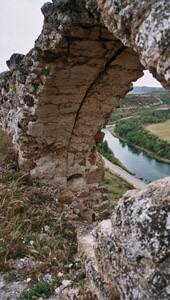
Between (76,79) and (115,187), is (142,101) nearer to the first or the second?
(115,187)

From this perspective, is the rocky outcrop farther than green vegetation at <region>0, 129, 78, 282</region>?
No

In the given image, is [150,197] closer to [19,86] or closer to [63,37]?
[63,37]

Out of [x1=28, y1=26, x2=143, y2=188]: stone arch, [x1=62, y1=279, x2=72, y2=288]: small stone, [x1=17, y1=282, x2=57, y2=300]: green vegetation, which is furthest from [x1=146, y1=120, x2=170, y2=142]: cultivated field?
[x1=17, y1=282, x2=57, y2=300]: green vegetation

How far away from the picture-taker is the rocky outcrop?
1.55 metres

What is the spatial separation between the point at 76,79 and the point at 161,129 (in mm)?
20212

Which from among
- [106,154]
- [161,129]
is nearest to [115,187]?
[106,154]

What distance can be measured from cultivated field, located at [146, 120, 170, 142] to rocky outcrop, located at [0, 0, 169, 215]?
16.6m

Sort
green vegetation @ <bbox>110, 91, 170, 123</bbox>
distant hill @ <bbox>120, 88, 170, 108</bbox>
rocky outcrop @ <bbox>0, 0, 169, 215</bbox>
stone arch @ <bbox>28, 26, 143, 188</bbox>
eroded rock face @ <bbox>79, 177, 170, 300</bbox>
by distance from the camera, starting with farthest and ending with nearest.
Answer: distant hill @ <bbox>120, 88, 170, 108</bbox> < green vegetation @ <bbox>110, 91, 170, 123</bbox> < stone arch @ <bbox>28, 26, 143, 188</bbox> < rocky outcrop @ <bbox>0, 0, 169, 215</bbox> < eroded rock face @ <bbox>79, 177, 170, 300</bbox>

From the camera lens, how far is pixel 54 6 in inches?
94.5

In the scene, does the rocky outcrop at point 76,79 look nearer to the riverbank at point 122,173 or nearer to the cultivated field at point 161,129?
the riverbank at point 122,173

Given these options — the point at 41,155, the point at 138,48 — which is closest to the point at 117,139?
the point at 41,155

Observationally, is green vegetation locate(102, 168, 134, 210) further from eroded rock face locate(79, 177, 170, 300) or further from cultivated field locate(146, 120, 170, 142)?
eroded rock face locate(79, 177, 170, 300)

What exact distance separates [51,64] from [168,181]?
2.00 metres

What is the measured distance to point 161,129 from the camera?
2212 cm
